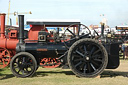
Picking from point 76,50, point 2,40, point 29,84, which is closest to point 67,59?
point 76,50

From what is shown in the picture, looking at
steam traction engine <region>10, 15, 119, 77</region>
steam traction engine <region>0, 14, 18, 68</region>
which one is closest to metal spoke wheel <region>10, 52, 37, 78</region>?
steam traction engine <region>10, 15, 119, 77</region>

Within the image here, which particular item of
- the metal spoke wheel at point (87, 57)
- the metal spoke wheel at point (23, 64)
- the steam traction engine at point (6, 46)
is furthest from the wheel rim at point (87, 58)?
the steam traction engine at point (6, 46)

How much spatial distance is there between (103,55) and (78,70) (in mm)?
931

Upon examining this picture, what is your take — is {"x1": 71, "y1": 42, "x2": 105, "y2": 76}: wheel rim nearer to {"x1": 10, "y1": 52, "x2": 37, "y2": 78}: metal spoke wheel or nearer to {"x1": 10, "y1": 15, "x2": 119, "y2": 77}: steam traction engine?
{"x1": 10, "y1": 15, "x2": 119, "y2": 77}: steam traction engine

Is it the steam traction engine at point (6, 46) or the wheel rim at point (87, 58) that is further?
the steam traction engine at point (6, 46)

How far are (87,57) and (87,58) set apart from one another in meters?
0.03

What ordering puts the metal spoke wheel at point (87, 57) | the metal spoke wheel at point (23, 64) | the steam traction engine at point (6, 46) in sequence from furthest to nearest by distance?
the steam traction engine at point (6, 46) → the metal spoke wheel at point (23, 64) → the metal spoke wheel at point (87, 57)

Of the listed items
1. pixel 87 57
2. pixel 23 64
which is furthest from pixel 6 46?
pixel 87 57

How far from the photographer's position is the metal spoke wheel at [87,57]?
6.04 metres

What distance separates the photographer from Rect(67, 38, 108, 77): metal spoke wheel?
6.04 m

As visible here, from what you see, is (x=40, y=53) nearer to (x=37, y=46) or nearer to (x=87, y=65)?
(x=37, y=46)

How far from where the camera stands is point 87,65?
618cm

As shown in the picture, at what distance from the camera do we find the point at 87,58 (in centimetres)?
608

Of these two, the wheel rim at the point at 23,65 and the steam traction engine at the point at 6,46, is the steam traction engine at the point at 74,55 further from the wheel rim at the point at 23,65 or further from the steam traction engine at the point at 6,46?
the steam traction engine at the point at 6,46
